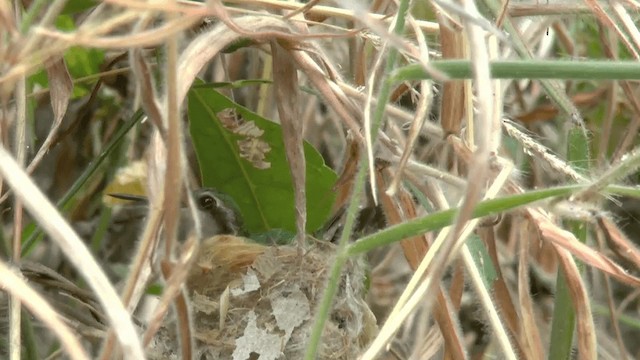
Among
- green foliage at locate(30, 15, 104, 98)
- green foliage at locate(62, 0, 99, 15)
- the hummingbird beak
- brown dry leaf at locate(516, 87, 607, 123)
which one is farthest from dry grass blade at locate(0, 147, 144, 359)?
brown dry leaf at locate(516, 87, 607, 123)

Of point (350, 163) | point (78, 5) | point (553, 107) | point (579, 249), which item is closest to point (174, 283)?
point (579, 249)

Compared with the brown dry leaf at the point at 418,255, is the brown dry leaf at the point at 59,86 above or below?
above

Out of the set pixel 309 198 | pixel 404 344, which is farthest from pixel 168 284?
Result: pixel 404 344

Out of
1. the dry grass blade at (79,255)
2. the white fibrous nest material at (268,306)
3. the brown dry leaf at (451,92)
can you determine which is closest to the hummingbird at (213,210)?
the white fibrous nest material at (268,306)

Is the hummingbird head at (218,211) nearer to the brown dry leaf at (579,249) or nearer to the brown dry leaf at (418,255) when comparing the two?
the brown dry leaf at (418,255)

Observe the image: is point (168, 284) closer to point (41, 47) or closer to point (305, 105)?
point (41, 47)

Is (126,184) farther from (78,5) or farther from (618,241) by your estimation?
(618,241)
